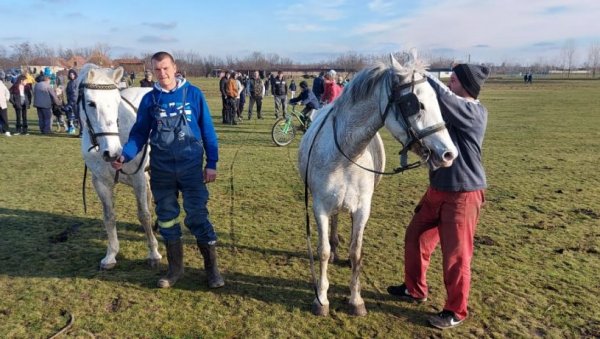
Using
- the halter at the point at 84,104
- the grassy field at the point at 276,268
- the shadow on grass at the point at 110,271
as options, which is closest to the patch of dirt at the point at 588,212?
the grassy field at the point at 276,268

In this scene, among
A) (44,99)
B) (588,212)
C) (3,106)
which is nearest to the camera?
(588,212)

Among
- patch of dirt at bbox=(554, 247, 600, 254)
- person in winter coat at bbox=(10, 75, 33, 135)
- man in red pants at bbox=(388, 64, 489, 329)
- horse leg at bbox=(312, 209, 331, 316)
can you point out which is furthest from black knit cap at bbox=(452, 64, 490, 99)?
person in winter coat at bbox=(10, 75, 33, 135)

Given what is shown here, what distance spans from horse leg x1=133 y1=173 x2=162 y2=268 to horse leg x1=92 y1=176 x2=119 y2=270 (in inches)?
11.2

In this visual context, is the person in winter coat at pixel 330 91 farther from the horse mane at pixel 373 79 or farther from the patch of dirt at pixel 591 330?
the patch of dirt at pixel 591 330

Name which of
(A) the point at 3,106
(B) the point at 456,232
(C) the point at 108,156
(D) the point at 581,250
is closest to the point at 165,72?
(C) the point at 108,156

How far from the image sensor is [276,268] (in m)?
4.59

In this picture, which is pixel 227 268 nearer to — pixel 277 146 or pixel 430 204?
pixel 430 204

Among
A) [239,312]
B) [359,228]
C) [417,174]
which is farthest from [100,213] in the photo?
[417,174]

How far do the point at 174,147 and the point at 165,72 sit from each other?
26.8 inches

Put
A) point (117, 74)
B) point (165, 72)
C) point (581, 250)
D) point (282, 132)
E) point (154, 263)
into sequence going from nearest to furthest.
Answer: point (165, 72)
point (117, 74)
point (154, 263)
point (581, 250)
point (282, 132)

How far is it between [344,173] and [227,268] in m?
1.99

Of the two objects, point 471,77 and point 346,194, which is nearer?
point 471,77

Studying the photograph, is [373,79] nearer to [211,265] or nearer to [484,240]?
[211,265]

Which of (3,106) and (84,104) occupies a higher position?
(84,104)
